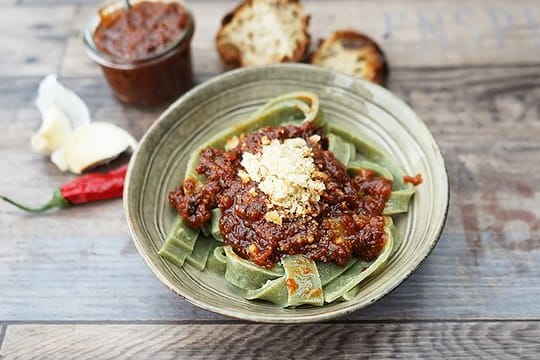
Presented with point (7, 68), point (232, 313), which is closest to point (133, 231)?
point (232, 313)

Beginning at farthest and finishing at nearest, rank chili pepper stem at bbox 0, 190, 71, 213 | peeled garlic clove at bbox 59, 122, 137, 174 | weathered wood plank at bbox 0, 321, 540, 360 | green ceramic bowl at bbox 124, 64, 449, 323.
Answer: peeled garlic clove at bbox 59, 122, 137, 174
chili pepper stem at bbox 0, 190, 71, 213
weathered wood plank at bbox 0, 321, 540, 360
green ceramic bowl at bbox 124, 64, 449, 323

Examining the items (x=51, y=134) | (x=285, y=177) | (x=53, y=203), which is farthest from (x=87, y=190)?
(x=285, y=177)

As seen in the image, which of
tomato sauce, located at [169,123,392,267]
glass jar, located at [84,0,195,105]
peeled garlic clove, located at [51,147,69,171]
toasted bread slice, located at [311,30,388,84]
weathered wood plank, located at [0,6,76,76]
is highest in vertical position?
toasted bread slice, located at [311,30,388,84]

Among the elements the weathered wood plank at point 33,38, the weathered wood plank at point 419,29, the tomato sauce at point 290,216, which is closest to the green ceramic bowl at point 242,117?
the tomato sauce at point 290,216

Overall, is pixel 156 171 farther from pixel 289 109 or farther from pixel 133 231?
pixel 289 109

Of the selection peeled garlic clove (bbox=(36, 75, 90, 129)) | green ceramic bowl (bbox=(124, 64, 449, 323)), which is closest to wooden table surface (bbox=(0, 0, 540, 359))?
peeled garlic clove (bbox=(36, 75, 90, 129))

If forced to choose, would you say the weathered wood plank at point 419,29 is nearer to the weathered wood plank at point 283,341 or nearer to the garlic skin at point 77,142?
the garlic skin at point 77,142

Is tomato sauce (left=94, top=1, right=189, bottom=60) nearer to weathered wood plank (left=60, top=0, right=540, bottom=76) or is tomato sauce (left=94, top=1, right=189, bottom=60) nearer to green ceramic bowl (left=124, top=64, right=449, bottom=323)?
weathered wood plank (left=60, top=0, right=540, bottom=76)
